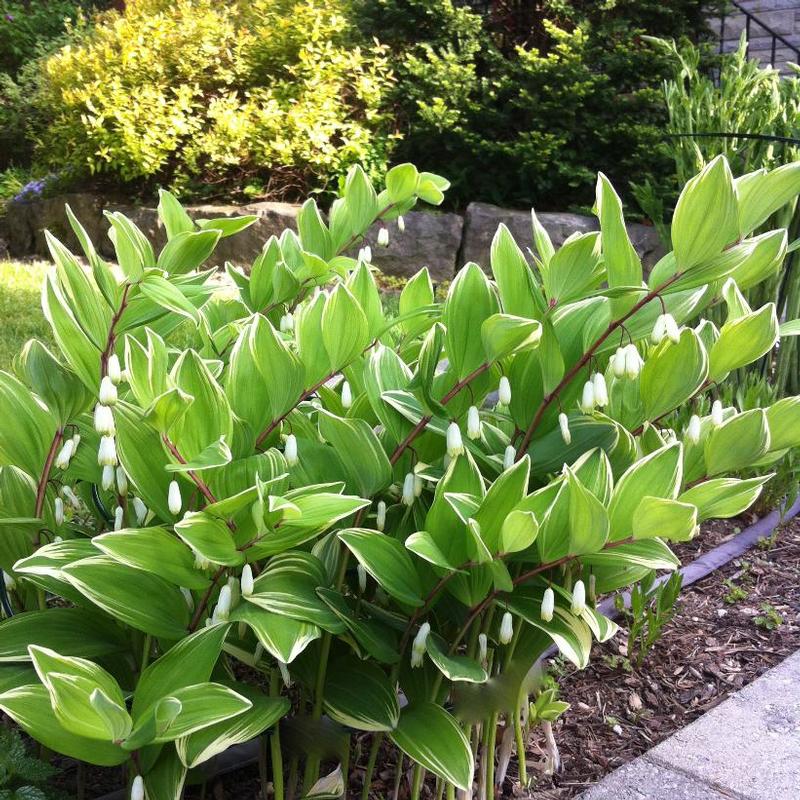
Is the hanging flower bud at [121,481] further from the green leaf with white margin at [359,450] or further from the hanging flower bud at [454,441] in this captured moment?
the hanging flower bud at [454,441]

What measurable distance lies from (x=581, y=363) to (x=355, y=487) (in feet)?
1.40

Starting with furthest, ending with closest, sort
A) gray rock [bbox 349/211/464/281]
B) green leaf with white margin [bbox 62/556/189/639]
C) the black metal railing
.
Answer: the black metal railing, gray rock [bbox 349/211/464/281], green leaf with white margin [bbox 62/556/189/639]

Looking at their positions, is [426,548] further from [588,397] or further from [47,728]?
[47,728]

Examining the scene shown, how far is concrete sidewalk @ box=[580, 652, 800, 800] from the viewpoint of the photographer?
178 centimetres

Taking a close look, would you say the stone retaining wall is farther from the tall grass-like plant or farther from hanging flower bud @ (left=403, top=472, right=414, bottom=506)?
hanging flower bud @ (left=403, top=472, right=414, bottom=506)

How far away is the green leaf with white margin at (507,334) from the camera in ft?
3.87

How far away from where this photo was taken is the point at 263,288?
5.88 feet

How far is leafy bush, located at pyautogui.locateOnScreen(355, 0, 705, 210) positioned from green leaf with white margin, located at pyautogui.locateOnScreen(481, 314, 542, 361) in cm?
552

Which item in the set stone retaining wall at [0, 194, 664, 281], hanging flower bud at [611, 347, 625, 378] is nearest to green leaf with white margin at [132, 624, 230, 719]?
hanging flower bud at [611, 347, 625, 378]

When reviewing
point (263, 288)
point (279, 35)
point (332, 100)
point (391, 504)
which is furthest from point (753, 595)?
point (279, 35)

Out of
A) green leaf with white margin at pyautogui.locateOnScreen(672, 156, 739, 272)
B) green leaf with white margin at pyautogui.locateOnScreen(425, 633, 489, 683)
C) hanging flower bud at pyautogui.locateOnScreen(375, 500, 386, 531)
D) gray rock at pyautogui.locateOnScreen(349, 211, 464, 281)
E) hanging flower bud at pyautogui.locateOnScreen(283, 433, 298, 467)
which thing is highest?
green leaf with white margin at pyautogui.locateOnScreen(672, 156, 739, 272)

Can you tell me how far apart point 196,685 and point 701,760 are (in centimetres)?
128

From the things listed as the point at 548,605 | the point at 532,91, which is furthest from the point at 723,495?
the point at 532,91

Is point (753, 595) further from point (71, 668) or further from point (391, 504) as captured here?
point (71, 668)
